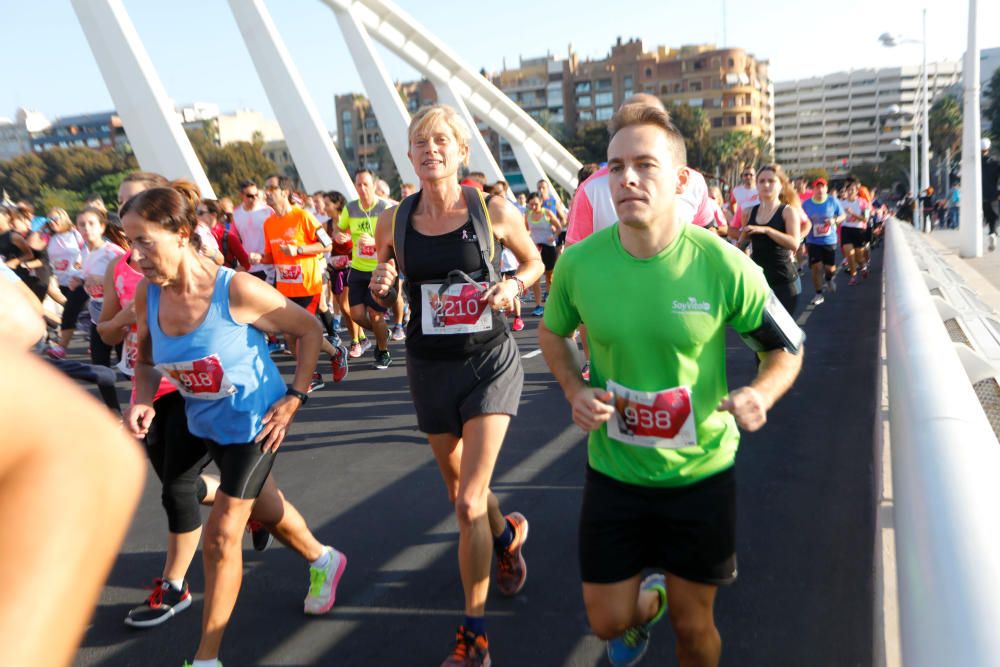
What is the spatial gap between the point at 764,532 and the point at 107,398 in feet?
14.4

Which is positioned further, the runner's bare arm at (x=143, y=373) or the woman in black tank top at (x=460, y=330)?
the runner's bare arm at (x=143, y=373)

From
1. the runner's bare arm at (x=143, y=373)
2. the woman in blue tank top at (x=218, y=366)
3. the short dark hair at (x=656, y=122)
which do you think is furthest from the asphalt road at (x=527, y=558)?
the short dark hair at (x=656, y=122)

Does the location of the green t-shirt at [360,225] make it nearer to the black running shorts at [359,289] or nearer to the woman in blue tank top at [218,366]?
the black running shorts at [359,289]

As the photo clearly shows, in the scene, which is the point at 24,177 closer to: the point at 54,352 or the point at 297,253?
the point at 54,352

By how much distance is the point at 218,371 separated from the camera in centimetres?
324

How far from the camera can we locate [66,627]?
2.27ft

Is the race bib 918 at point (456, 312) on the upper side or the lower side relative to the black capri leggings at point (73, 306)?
upper

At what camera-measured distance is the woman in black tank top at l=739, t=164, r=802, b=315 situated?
7902 mm

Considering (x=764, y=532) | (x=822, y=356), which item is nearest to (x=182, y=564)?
(x=764, y=532)

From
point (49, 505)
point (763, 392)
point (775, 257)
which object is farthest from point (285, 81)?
point (49, 505)

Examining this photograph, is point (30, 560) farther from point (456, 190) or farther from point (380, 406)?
point (380, 406)

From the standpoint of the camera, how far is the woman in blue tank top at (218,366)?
10.3ft

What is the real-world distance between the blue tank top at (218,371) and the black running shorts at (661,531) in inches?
54.9

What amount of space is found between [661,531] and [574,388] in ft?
1.68
